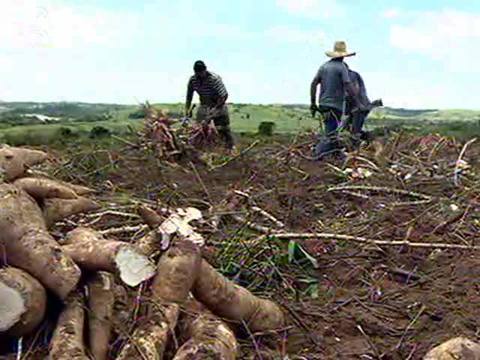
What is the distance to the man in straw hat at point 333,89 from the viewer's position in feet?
28.0

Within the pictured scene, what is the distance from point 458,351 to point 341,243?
2.06m

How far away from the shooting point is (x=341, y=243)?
500 cm

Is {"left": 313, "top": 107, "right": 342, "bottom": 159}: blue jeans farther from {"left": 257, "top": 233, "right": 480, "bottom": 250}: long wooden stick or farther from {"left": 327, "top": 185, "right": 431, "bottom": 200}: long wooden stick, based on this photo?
{"left": 257, "top": 233, "right": 480, "bottom": 250}: long wooden stick

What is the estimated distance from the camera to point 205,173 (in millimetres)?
8594

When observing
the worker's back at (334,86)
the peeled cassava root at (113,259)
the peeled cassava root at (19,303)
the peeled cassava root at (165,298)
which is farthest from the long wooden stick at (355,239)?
the worker's back at (334,86)

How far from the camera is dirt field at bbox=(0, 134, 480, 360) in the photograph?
3576 mm

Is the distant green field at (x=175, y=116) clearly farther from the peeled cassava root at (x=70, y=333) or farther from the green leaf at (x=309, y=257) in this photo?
the peeled cassava root at (x=70, y=333)

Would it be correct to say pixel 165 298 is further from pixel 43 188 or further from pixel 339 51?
pixel 339 51

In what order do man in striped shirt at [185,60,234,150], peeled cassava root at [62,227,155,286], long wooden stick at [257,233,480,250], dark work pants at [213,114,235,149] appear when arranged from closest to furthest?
peeled cassava root at [62,227,155,286] → long wooden stick at [257,233,480,250] → man in striped shirt at [185,60,234,150] → dark work pants at [213,114,235,149]

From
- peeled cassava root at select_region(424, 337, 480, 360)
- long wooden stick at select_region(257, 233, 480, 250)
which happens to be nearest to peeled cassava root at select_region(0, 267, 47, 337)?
peeled cassava root at select_region(424, 337, 480, 360)

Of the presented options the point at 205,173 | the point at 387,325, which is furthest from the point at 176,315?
the point at 205,173

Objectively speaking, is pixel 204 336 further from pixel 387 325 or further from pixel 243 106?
pixel 243 106

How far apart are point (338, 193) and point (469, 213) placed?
1.46m

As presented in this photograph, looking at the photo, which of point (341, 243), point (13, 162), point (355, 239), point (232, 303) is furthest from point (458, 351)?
point (341, 243)
